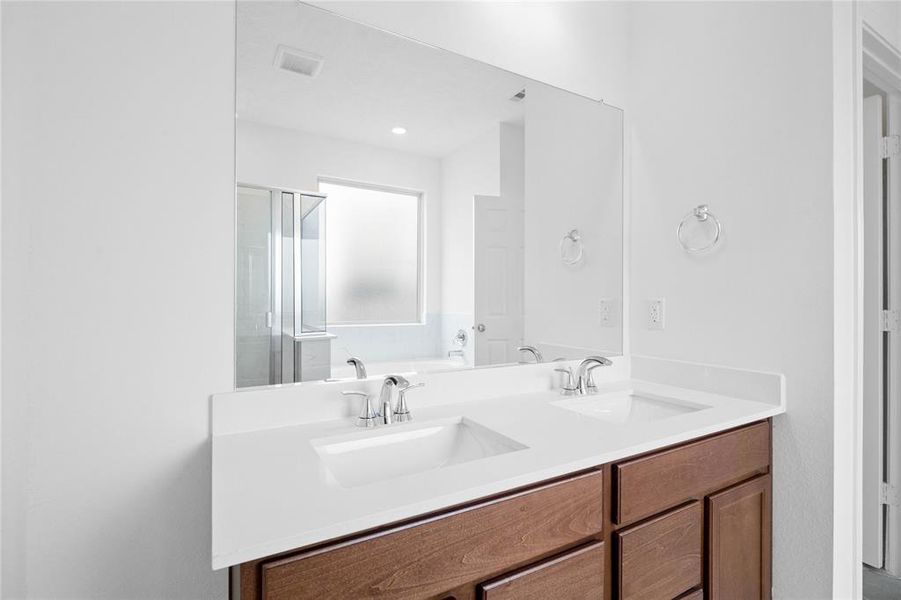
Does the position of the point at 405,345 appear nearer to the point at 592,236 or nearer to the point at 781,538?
the point at 592,236

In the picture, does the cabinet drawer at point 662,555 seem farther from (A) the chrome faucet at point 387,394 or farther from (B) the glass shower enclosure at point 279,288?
(B) the glass shower enclosure at point 279,288

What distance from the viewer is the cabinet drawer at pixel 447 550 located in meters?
0.70

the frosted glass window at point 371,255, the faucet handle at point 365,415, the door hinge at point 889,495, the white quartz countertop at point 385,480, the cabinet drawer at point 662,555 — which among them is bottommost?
the door hinge at point 889,495

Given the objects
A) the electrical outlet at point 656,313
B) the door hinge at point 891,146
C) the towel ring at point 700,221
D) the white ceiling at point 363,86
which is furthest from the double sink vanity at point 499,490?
the door hinge at point 891,146

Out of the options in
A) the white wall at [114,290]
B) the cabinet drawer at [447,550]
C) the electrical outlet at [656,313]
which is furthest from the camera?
the electrical outlet at [656,313]

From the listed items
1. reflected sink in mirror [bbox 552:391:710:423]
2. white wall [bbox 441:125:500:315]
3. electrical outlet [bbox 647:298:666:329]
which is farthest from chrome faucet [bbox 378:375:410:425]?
electrical outlet [bbox 647:298:666:329]

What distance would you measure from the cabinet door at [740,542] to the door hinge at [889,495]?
38.4 inches

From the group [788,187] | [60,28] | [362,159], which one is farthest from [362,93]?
[788,187]

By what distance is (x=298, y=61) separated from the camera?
1.24 meters

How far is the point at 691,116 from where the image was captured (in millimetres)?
1669

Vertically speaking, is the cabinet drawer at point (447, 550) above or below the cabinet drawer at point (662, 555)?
above

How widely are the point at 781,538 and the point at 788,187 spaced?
1.08 m

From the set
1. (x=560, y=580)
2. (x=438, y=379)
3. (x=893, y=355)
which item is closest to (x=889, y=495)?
(x=893, y=355)

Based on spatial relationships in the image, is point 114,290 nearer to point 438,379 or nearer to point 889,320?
point 438,379
